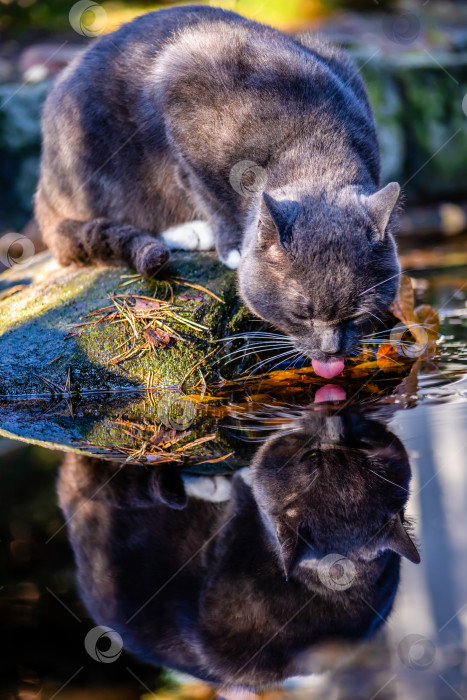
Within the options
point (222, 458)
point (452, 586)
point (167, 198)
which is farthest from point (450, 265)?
point (452, 586)

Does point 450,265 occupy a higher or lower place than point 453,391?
lower

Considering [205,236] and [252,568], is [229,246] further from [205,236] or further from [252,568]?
[252,568]

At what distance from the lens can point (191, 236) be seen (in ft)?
11.9

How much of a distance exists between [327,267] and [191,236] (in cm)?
119

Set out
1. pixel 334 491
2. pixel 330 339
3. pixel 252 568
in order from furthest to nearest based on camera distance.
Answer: pixel 330 339, pixel 334 491, pixel 252 568

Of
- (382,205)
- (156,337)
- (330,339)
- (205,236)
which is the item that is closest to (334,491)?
(330,339)

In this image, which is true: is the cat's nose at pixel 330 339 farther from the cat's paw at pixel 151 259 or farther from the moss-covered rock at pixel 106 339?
the cat's paw at pixel 151 259

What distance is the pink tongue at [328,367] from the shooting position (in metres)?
2.88

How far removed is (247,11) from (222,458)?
6852 millimetres

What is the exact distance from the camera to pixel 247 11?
7930 millimetres

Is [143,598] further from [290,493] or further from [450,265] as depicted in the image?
[450,265]

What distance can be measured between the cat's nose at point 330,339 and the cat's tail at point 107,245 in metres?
0.87

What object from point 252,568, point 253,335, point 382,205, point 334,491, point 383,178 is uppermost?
point 382,205

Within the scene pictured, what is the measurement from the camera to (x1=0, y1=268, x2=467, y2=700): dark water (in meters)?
1.40
